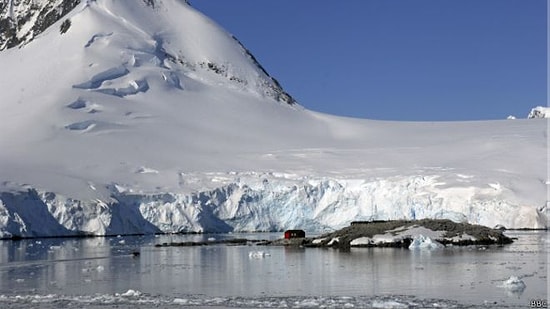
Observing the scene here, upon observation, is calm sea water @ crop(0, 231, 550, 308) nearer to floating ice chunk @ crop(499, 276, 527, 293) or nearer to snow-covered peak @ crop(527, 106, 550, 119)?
floating ice chunk @ crop(499, 276, 527, 293)

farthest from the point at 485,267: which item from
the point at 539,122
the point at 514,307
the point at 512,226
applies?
the point at 539,122

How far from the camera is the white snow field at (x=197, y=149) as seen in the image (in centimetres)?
4878

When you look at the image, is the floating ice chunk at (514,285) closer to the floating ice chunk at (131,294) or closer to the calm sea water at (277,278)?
the calm sea water at (277,278)

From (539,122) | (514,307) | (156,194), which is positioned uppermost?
(539,122)

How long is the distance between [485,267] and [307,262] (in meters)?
5.70

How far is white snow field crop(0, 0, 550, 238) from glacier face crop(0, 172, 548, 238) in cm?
8

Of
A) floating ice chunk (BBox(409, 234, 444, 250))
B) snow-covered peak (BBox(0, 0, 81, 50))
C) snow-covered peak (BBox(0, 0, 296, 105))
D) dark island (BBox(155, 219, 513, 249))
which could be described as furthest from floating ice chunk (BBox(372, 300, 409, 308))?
snow-covered peak (BBox(0, 0, 81, 50))

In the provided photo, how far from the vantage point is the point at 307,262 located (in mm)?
26453

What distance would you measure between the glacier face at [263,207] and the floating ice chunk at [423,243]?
16.2 meters

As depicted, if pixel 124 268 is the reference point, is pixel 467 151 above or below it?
above

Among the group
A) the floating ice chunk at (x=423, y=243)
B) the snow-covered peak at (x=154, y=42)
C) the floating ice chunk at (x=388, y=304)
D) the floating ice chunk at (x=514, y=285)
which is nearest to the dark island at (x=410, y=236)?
the floating ice chunk at (x=423, y=243)

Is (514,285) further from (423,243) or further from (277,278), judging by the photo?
(423,243)

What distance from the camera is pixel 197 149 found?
211 feet

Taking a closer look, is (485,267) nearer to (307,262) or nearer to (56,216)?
(307,262)
